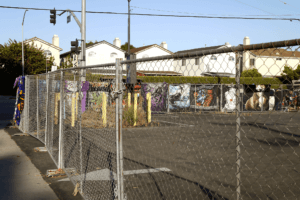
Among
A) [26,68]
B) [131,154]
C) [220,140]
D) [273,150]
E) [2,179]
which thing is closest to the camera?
[2,179]

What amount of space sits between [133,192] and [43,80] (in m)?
5.27

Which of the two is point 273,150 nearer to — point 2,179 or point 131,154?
point 131,154

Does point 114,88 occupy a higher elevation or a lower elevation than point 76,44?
lower

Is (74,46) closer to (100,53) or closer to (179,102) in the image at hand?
(179,102)

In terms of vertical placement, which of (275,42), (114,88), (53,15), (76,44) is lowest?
(114,88)

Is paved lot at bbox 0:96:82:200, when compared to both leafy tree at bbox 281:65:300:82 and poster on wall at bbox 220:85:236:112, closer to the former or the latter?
poster on wall at bbox 220:85:236:112

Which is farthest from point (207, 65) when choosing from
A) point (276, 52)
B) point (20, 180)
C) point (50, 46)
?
point (50, 46)

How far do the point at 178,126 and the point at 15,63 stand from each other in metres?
45.0

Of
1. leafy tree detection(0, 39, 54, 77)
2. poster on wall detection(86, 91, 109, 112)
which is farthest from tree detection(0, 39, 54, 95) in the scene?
poster on wall detection(86, 91, 109, 112)

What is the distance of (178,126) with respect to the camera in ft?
14.1

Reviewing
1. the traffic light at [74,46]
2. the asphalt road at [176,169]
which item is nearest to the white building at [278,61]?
the asphalt road at [176,169]

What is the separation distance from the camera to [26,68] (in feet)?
145

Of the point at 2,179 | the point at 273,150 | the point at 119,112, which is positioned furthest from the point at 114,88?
the point at 273,150

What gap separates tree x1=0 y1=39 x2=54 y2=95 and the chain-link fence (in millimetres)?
38789
